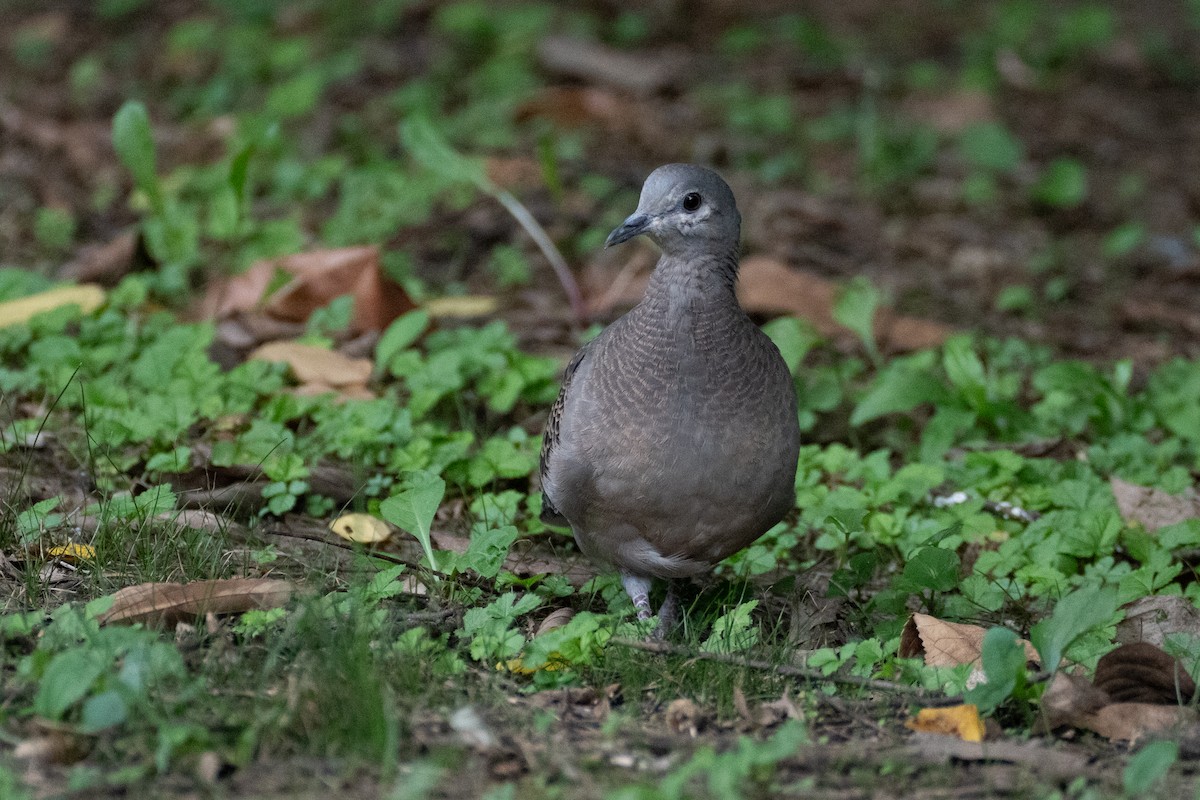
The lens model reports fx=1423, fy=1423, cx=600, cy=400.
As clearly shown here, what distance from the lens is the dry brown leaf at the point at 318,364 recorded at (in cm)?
577

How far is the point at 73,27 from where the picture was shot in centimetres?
1084

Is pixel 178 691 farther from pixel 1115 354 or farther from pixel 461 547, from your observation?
pixel 1115 354

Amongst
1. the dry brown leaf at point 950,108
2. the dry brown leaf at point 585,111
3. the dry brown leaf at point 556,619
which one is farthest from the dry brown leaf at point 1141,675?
the dry brown leaf at point 950,108

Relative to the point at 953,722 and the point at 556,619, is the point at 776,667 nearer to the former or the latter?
the point at 953,722

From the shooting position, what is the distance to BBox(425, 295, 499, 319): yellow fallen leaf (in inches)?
267

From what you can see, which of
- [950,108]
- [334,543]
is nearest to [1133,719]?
[334,543]

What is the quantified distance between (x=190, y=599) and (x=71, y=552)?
0.61m

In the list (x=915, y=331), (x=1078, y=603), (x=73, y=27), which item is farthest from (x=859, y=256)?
(x=73, y=27)

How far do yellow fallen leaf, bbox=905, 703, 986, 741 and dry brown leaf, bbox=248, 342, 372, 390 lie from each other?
298 centimetres

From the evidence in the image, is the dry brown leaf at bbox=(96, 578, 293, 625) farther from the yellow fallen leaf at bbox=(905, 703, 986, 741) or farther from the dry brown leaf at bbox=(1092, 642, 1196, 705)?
the dry brown leaf at bbox=(1092, 642, 1196, 705)

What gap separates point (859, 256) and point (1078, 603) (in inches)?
178

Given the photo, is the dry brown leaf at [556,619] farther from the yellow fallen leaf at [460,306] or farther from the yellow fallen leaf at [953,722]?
the yellow fallen leaf at [460,306]

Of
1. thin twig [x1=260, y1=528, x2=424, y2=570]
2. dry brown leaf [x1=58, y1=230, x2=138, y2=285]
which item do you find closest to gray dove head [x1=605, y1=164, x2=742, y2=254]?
thin twig [x1=260, y1=528, x2=424, y2=570]

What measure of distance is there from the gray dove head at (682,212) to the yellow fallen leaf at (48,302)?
2834mm
